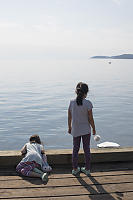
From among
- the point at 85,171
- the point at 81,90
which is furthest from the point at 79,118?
the point at 85,171

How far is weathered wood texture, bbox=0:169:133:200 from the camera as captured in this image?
3639 millimetres

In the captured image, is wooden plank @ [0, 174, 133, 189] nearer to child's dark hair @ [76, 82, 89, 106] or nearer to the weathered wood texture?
the weathered wood texture

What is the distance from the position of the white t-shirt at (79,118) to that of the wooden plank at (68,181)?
0.77 meters

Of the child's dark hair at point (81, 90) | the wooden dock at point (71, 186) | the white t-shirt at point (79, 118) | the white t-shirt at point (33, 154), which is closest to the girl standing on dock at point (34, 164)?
the white t-shirt at point (33, 154)

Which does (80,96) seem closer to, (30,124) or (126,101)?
(30,124)

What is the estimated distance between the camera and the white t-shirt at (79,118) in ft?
14.0

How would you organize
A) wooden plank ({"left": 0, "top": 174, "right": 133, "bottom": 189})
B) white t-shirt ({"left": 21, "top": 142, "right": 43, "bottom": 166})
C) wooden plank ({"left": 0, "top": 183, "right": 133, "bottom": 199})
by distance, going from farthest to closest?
white t-shirt ({"left": 21, "top": 142, "right": 43, "bottom": 166}), wooden plank ({"left": 0, "top": 174, "right": 133, "bottom": 189}), wooden plank ({"left": 0, "top": 183, "right": 133, "bottom": 199})

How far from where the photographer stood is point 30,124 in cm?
1688

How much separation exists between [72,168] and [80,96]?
143 centimetres

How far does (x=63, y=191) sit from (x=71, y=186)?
20cm

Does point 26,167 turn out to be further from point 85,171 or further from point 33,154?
point 85,171

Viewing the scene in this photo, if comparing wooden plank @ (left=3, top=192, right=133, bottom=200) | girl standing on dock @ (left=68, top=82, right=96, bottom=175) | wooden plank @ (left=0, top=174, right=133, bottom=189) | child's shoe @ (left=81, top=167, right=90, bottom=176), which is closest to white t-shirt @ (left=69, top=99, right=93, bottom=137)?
girl standing on dock @ (left=68, top=82, right=96, bottom=175)

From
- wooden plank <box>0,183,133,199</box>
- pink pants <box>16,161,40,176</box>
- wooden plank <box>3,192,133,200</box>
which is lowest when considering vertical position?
wooden plank <box>3,192,133,200</box>

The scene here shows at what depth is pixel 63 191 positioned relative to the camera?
378cm
